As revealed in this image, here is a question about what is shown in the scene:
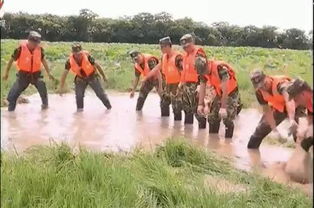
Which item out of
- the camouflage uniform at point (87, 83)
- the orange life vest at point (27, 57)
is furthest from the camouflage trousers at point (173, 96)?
the orange life vest at point (27, 57)

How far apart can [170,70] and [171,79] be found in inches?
8.5

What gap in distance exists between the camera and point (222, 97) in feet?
16.2

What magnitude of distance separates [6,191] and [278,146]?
3.20 metres

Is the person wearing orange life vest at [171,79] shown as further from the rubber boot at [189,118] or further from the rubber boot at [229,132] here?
the rubber boot at [229,132]

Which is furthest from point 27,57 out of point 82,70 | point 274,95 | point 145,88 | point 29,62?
point 145,88

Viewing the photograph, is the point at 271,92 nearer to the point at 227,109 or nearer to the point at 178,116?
the point at 227,109

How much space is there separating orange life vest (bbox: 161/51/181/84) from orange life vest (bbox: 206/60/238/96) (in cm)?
28

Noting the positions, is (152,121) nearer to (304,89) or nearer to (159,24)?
(159,24)

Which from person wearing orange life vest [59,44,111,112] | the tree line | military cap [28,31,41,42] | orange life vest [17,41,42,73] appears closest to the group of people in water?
person wearing orange life vest [59,44,111,112]

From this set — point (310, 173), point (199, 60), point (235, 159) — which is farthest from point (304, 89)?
point (235, 159)

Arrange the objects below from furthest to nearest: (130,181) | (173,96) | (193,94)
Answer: (173,96) < (193,94) < (130,181)

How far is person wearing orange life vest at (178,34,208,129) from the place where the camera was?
13.9 feet

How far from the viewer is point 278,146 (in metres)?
4.80

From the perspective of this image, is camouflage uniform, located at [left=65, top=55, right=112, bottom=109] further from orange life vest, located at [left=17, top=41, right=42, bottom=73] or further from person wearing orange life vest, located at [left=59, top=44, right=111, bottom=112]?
orange life vest, located at [left=17, top=41, right=42, bottom=73]
